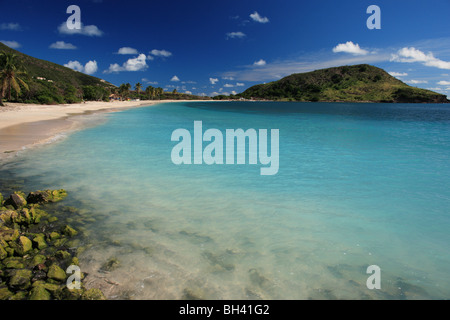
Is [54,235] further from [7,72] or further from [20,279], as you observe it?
[7,72]

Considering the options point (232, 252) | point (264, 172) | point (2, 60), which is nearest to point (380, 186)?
point (264, 172)

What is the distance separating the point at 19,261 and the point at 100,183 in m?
5.29

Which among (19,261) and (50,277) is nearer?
(50,277)

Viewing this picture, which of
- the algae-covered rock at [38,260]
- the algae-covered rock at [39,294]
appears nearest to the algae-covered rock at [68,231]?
the algae-covered rock at [38,260]

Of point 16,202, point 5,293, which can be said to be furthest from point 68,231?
point 16,202

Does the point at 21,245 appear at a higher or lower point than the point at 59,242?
higher

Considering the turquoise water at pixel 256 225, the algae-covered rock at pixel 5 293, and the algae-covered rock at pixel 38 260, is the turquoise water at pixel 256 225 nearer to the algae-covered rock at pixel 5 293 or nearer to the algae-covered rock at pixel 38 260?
the algae-covered rock at pixel 38 260

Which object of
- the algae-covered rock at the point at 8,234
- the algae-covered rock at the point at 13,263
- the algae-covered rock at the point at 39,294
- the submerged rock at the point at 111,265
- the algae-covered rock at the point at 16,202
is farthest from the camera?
the algae-covered rock at the point at 16,202

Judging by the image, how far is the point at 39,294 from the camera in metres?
3.79

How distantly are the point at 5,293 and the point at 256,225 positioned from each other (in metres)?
5.29

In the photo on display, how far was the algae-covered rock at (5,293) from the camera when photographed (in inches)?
148

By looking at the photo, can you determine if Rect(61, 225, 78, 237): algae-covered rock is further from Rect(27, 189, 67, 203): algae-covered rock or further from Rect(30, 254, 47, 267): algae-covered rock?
Rect(27, 189, 67, 203): algae-covered rock

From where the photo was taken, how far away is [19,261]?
14.9ft
